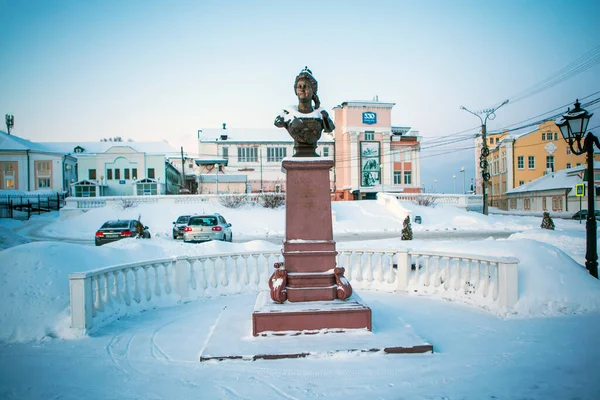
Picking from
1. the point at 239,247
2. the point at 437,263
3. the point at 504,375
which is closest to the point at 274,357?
the point at 504,375

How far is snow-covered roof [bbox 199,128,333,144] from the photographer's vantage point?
195 ft

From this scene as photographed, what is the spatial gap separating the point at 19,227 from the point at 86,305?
99.3 feet

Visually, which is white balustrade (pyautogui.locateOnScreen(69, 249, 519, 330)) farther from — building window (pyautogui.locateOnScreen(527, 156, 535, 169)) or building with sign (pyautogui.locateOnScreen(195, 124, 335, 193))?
building window (pyautogui.locateOnScreen(527, 156, 535, 169))

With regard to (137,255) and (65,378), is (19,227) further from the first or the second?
(65,378)

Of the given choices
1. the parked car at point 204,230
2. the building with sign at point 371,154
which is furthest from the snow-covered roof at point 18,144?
the building with sign at point 371,154

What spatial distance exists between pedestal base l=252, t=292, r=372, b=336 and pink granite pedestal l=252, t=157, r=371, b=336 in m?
0.01

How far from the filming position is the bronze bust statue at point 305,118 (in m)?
6.20

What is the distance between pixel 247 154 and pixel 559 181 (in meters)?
41.4

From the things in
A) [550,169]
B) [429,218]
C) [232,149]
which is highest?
[232,149]

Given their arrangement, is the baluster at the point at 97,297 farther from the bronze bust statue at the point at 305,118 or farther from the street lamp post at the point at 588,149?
the street lamp post at the point at 588,149

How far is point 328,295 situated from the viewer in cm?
581

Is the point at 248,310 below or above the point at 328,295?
below

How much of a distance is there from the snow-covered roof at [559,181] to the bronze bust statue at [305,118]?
1893 inches

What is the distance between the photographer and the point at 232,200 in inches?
1422
